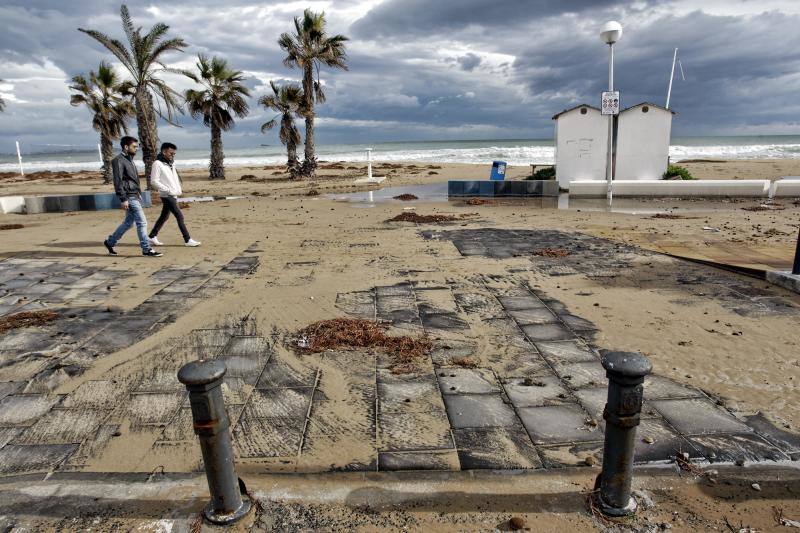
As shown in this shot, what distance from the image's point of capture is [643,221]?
34.8 ft

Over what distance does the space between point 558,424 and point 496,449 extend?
0.52m

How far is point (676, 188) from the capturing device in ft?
47.2

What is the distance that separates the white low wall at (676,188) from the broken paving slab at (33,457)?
47.0ft

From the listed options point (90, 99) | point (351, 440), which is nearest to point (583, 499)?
point (351, 440)

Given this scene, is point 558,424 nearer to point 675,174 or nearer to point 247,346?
point 247,346

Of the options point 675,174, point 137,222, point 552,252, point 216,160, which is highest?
point 216,160

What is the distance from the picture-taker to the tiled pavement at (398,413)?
290 cm

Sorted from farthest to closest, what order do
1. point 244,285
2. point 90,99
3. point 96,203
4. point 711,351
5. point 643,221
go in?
point 90,99 < point 96,203 < point 643,221 < point 244,285 < point 711,351

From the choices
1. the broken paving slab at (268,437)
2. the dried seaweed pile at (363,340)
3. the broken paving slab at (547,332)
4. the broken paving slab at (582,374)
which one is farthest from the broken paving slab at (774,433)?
the broken paving slab at (268,437)

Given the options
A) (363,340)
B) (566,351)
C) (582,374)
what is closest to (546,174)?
(566,351)

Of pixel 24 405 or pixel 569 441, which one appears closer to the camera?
pixel 569 441

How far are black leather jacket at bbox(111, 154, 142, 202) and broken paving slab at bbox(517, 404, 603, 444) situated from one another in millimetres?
6923

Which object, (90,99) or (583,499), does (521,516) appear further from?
(90,99)

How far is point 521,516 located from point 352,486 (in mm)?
901
